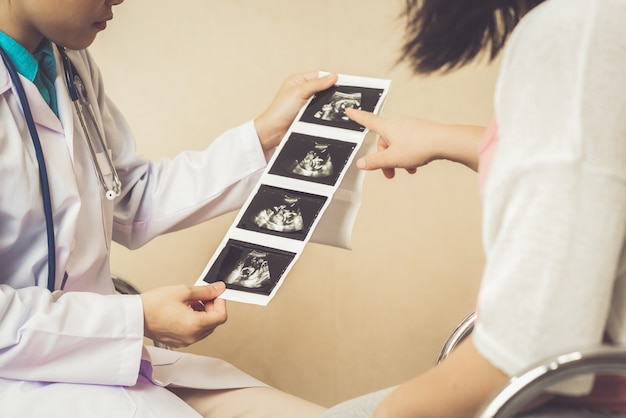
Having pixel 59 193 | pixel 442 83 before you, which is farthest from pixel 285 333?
pixel 59 193

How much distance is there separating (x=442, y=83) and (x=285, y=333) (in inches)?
33.9

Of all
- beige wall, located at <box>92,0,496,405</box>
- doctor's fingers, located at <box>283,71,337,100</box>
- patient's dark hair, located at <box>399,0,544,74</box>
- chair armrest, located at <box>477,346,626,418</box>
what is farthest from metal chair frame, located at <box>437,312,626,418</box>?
beige wall, located at <box>92,0,496,405</box>

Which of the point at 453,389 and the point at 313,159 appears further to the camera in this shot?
the point at 313,159

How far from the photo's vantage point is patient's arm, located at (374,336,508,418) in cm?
57

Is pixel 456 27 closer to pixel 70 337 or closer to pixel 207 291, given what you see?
pixel 207 291

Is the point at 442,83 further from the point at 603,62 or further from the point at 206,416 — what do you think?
the point at 603,62

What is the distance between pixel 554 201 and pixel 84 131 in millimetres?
829

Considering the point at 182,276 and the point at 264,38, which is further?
the point at 182,276

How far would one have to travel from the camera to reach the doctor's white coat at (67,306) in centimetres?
94

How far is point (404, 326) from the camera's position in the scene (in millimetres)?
2156

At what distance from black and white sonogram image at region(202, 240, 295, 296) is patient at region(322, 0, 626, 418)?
19.0 inches

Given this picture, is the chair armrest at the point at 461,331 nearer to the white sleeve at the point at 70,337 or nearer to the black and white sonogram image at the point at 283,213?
the black and white sonogram image at the point at 283,213

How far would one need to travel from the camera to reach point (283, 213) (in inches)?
43.6

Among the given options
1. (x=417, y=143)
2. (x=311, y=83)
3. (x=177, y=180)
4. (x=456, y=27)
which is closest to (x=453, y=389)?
(x=456, y=27)
